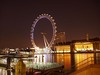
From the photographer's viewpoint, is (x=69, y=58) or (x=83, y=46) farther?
(x=69, y=58)

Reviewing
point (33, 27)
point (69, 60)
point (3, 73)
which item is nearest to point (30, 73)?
point (3, 73)

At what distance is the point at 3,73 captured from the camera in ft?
86.5

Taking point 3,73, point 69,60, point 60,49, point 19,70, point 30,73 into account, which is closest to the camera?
point 19,70

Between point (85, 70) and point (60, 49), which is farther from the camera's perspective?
point (60, 49)

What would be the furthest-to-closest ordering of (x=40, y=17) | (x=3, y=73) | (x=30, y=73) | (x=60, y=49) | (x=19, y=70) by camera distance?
(x=40, y=17), (x=60, y=49), (x=3, y=73), (x=30, y=73), (x=19, y=70)

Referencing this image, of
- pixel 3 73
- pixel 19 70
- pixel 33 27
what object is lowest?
pixel 3 73

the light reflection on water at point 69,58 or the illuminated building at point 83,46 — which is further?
the illuminated building at point 83,46

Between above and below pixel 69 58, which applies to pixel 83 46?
above

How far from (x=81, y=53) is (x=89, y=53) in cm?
189

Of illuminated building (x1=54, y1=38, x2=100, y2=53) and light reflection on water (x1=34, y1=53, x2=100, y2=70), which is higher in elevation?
illuminated building (x1=54, y1=38, x2=100, y2=53)

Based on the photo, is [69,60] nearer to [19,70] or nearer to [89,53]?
[89,53]

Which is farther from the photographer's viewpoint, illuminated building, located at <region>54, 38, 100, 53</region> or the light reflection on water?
illuminated building, located at <region>54, 38, 100, 53</region>

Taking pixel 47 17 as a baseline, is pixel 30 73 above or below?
below

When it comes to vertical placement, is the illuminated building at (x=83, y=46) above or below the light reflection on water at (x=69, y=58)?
above
